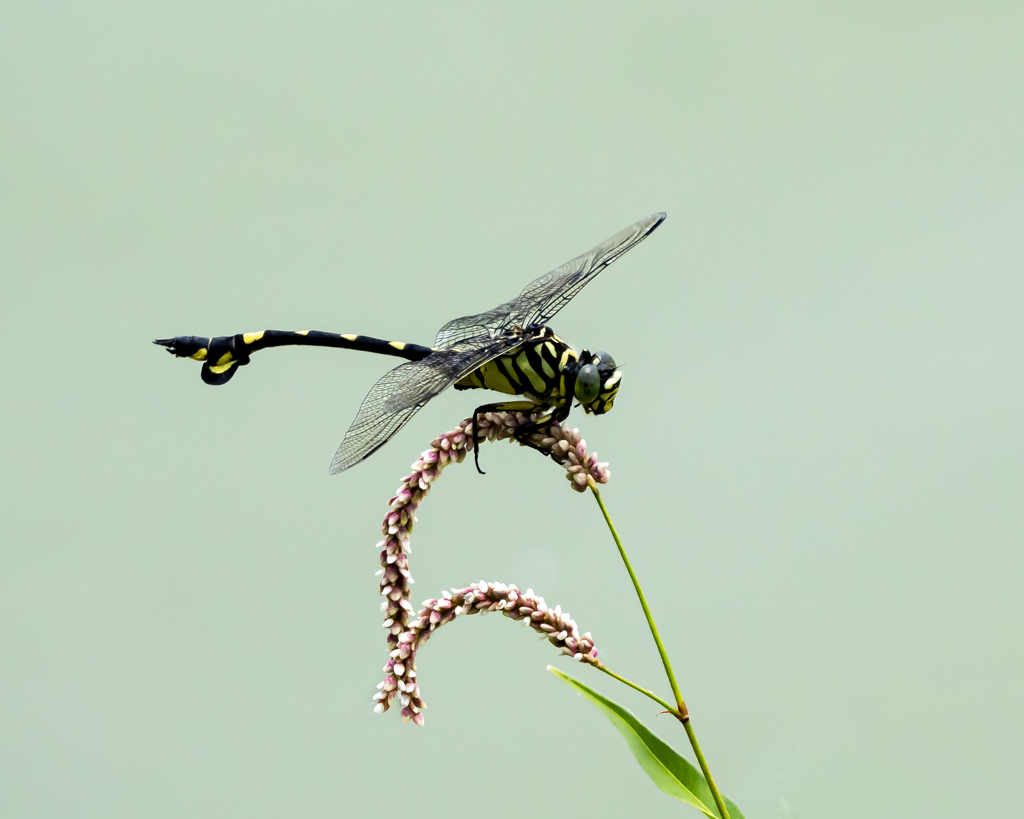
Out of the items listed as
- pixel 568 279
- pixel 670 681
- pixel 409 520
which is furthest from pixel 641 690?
pixel 568 279

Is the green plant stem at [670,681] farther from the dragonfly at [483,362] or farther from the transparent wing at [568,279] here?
the transparent wing at [568,279]

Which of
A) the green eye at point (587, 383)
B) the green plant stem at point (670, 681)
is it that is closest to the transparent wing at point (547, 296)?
the green eye at point (587, 383)

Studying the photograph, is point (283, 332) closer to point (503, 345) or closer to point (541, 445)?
point (503, 345)

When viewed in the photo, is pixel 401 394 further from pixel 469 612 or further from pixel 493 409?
pixel 469 612

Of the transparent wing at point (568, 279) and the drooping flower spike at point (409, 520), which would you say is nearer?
the drooping flower spike at point (409, 520)

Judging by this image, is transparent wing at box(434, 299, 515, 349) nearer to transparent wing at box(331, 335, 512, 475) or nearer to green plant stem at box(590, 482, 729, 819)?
transparent wing at box(331, 335, 512, 475)

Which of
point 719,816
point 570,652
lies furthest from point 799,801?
point 570,652

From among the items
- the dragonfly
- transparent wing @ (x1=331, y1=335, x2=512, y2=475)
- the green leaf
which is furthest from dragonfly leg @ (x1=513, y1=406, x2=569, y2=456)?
the green leaf
